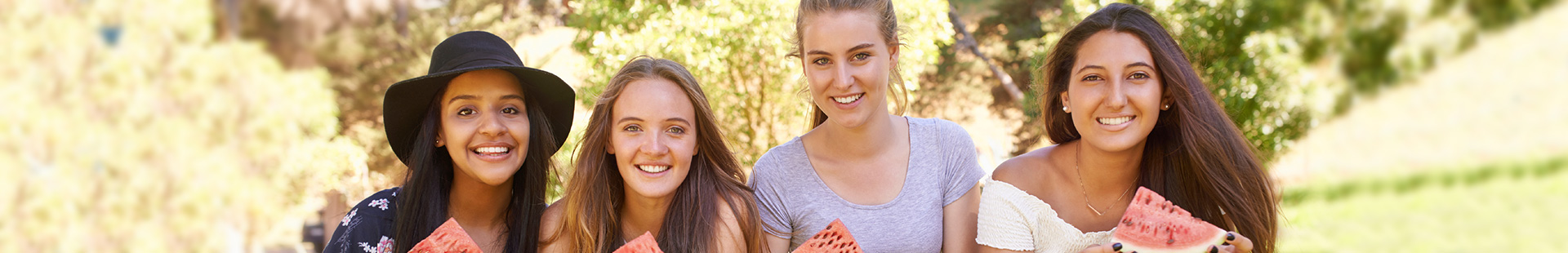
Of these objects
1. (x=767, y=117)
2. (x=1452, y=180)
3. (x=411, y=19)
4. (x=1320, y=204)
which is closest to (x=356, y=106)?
(x=411, y=19)

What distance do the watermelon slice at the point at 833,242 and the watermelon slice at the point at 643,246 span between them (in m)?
0.49

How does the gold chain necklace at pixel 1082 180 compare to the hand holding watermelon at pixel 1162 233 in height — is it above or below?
above

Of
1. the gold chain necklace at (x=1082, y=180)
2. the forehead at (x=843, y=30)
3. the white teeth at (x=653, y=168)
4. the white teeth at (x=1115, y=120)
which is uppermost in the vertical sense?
the forehead at (x=843, y=30)

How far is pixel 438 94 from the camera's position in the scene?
347cm

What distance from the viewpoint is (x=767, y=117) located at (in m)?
9.01

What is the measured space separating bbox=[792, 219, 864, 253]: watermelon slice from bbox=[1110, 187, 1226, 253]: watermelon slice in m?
0.85

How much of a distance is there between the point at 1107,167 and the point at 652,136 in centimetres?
166

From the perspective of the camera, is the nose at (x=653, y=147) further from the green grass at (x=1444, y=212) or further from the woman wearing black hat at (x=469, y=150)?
the green grass at (x=1444, y=212)

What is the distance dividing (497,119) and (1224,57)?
293 inches

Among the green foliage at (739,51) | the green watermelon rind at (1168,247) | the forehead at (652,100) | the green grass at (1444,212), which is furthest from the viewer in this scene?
the green grass at (1444,212)

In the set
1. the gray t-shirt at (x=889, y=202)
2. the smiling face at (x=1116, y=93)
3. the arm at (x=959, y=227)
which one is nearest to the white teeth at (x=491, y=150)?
the gray t-shirt at (x=889, y=202)

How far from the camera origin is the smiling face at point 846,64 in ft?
10.5

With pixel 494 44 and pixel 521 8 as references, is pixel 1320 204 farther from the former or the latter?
pixel 521 8

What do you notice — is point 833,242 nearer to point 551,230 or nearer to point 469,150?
point 551,230
